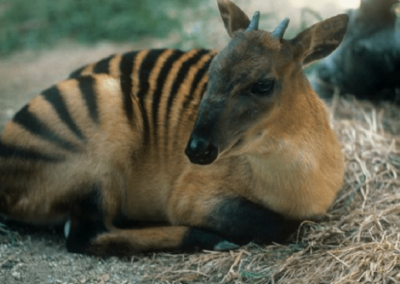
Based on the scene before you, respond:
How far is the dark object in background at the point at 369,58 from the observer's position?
7645 millimetres

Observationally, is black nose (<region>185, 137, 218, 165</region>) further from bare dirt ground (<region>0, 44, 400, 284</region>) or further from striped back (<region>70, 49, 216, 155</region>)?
striped back (<region>70, 49, 216, 155</region>)

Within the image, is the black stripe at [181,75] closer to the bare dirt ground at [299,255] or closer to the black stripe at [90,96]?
the black stripe at [90,96]

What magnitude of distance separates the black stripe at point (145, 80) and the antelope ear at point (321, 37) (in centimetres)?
152

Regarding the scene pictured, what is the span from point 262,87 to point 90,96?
173 cm

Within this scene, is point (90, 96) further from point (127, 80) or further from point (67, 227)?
point (67, 227)

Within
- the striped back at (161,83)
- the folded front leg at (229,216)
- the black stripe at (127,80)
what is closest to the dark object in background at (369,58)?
the striped back at (161,83)

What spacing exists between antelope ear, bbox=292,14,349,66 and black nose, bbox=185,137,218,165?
1.07 m

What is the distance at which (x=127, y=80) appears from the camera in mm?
6039

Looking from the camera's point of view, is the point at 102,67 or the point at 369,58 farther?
the point at 369,58

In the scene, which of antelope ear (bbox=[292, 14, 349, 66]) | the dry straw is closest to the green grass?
the dry straw

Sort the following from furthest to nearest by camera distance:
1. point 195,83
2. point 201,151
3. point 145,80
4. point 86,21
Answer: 1. point 86,21
2. point 145,80
3. point 195,83
4. point 201,151

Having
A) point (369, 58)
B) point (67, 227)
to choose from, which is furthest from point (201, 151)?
point (369, 58)

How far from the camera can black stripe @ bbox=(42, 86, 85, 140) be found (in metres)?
5.68

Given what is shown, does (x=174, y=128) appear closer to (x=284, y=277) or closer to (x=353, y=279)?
(x=284, y=277)
